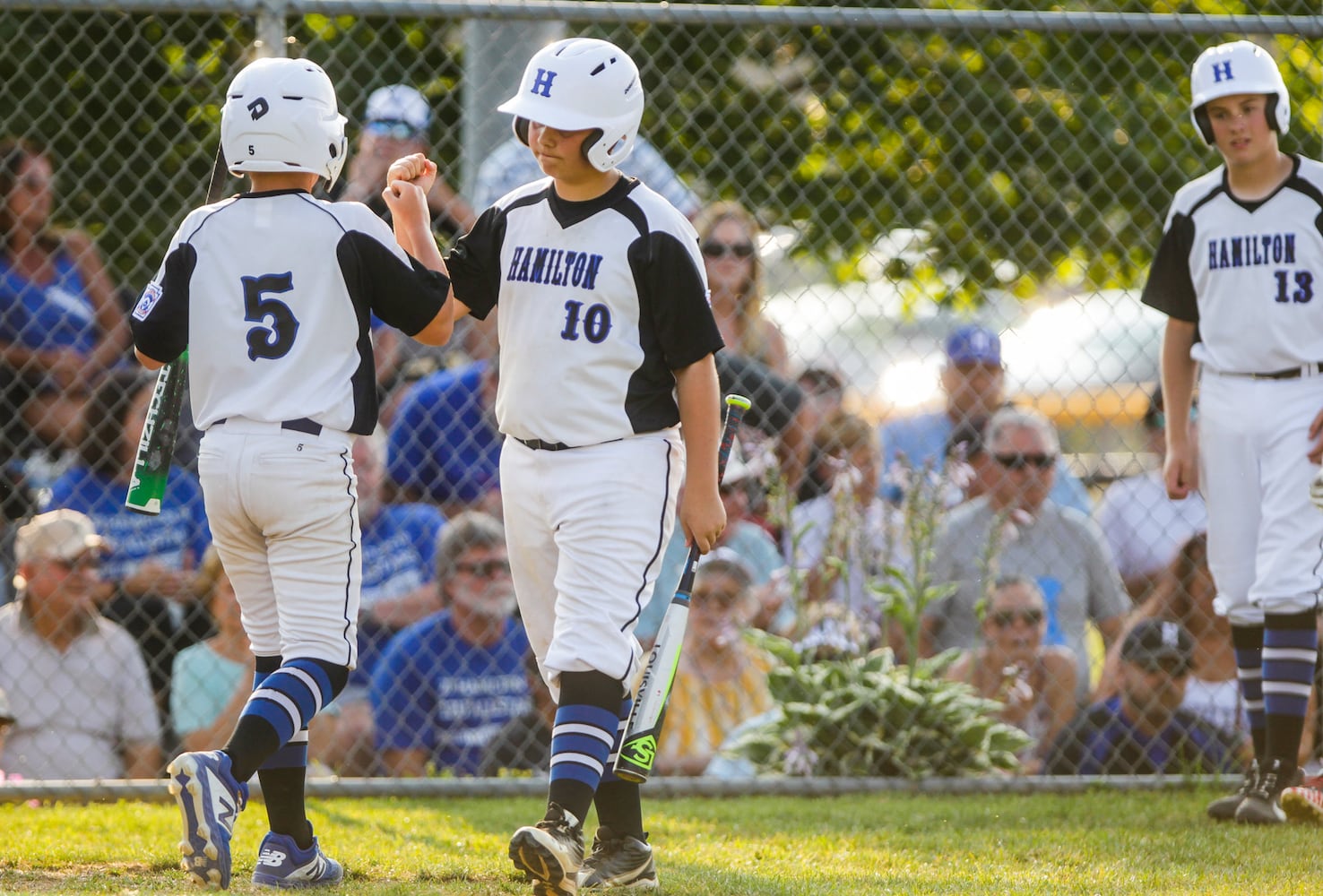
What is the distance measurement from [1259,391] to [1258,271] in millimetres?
357

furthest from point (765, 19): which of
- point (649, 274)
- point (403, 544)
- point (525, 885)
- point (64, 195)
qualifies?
point (64, 195)

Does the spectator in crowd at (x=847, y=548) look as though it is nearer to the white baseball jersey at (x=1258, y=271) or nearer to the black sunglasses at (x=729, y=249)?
the black sunglasses at (x=729, y=249)

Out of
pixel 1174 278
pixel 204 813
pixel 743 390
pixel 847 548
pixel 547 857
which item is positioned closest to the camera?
pixel 547 857

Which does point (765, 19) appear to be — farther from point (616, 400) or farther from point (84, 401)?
point (84, 401)

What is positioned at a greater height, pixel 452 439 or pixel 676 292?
pixel 676 292

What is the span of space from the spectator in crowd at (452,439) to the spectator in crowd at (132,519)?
838 mm

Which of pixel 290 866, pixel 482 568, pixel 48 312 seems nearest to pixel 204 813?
pixel 290 866

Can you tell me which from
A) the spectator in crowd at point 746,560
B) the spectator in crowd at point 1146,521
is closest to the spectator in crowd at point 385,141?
the spectator in crowd at point 746,560

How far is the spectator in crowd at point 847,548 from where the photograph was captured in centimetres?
552

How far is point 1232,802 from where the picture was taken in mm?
4609

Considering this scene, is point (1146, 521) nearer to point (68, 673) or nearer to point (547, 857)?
point (547, 857)

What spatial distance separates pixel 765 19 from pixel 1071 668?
261 centimetres

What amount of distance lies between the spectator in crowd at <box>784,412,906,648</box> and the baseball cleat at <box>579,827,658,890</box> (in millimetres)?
1891

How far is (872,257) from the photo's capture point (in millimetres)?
7711
